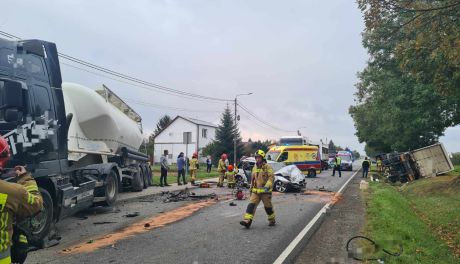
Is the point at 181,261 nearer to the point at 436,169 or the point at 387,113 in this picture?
the point at 436,169

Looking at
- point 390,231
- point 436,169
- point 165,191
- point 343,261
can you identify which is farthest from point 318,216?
point 436,169

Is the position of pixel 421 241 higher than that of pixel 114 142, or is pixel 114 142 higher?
pixel 114 142

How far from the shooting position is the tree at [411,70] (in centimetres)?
951

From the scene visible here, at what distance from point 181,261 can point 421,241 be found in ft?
16.3

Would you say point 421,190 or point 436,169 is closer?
point 421,190

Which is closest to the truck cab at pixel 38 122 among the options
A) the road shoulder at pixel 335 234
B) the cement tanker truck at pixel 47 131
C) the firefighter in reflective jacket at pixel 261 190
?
the cement tanker truck at pixel 47 131

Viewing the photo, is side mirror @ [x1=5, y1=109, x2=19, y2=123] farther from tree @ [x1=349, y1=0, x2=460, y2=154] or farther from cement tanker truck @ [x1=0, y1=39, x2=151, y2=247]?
tree @ [x1=349, y1=0, x2=460, y2=154]

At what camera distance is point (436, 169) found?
1012 inches

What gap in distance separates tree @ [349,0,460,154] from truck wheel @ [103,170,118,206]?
7956 mm

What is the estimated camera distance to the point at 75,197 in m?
9.24

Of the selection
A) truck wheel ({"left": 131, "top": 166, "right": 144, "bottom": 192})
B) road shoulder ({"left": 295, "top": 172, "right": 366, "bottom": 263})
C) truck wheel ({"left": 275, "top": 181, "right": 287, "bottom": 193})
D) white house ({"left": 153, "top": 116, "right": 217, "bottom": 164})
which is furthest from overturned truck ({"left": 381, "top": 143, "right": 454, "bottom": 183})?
white house ({"left": 153, "top": 116, "right": 217, "bottom": 164})

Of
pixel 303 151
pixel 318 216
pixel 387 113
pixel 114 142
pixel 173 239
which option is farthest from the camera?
pixel 303 151

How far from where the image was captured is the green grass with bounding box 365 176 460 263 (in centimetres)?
767

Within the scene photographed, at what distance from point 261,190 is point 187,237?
2116mm
